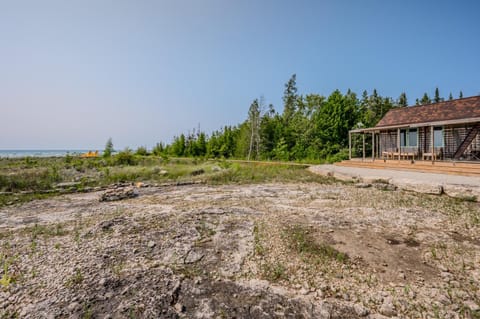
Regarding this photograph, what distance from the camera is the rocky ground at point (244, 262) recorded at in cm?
214

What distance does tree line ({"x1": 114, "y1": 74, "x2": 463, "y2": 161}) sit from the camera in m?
19.4

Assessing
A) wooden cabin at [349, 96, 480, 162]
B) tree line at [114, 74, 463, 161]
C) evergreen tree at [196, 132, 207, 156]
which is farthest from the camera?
evergreen tree at [196, 132, 207, 156]

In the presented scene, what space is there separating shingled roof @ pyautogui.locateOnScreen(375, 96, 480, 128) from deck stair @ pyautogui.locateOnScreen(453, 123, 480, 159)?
0.62 metres

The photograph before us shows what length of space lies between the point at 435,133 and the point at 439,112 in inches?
51.5

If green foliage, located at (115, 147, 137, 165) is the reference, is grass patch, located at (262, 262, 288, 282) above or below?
below

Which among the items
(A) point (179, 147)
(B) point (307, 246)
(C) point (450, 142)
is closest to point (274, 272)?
(B) point (307, 246)

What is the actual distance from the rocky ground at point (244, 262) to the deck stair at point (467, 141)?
26.8 feet

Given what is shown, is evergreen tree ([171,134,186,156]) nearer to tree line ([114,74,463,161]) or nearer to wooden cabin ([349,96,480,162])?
tree line ([114,74,463,161])

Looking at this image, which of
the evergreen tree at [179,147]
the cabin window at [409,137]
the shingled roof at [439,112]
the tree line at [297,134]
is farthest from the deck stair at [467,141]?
the evergreen tree at [179,147]

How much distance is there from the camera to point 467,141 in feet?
36.0

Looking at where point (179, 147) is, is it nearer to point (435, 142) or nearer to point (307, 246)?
point (435, 142)

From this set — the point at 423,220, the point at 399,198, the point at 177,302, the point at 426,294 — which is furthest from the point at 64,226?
the point at 399,198

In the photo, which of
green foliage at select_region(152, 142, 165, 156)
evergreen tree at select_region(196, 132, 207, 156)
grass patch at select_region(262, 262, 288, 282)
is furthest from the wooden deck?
green foliage at select_region(152, 142, 165, 156)

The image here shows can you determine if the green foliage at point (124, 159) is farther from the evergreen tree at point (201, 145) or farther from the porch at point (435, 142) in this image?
the porch at point (435, 142)
